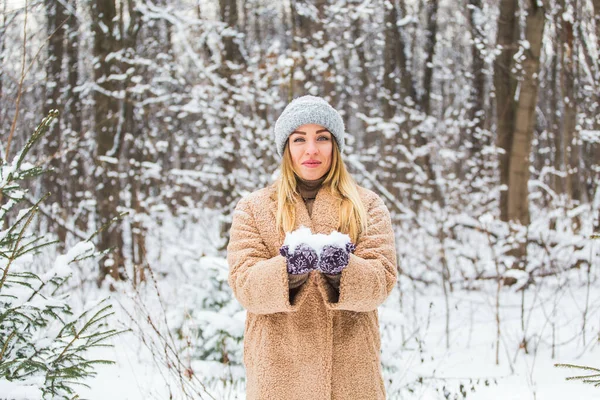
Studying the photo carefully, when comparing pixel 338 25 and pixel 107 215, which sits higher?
pixel 338 25

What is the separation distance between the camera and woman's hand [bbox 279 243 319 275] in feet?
5.28

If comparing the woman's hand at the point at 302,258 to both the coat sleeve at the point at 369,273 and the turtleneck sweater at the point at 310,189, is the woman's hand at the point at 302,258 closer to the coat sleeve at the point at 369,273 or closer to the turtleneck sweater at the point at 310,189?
the coat sleeve at the point at 369,273

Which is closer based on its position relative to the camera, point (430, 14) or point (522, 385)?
point (522, 385)

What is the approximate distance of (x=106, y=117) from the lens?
7961 millimetres

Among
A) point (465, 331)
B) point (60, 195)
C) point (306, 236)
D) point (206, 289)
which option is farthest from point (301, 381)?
point (60, 195)

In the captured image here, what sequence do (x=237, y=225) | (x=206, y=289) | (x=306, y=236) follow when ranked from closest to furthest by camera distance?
(x=306, y=236) → (x=237, y=225) → (x=206, y=289)

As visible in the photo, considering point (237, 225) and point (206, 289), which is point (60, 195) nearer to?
point (206, 289)

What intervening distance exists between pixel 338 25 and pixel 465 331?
16.7 ft

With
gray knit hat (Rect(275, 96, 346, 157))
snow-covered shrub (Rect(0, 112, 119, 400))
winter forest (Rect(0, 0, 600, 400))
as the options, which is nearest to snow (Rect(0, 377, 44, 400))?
snow-covered shrub (Rect(0, 112, 119, 400))

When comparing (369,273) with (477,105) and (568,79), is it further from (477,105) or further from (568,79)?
(477,105)

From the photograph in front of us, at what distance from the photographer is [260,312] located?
1.84 metres

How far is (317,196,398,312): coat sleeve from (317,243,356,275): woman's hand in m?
0.10

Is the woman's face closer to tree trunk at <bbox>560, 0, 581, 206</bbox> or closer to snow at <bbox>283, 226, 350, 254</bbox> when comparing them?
snow at <bbox>283, 226, 350, 254</bbox>

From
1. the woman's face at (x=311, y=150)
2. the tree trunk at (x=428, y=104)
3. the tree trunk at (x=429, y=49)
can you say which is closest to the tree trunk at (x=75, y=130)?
the tree trunk at (x=428, y=104)
